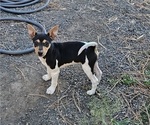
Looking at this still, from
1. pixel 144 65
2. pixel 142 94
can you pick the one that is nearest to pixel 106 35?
pixel 144 65

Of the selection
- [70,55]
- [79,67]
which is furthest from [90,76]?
[79,67]

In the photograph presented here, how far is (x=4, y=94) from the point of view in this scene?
2.94m

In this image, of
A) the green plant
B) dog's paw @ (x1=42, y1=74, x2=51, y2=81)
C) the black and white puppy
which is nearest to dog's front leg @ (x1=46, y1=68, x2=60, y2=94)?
the black and white puppy

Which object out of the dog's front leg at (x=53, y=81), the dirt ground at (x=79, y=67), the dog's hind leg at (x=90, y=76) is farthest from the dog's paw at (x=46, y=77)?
the dog's hind leg at (x=90, y=76)

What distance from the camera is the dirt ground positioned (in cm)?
278

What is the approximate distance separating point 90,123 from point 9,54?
1315 millimetres

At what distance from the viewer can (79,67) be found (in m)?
3.33

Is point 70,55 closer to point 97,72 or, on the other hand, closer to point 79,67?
point 97,72

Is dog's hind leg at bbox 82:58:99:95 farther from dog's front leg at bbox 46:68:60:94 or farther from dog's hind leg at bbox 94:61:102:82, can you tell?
dog's front leg at bbox 46:68:60:94

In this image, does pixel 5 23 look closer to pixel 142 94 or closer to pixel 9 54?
pixel 9 54

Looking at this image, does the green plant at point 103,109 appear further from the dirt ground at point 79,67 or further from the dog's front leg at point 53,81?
the dog's front leg at point 53,81

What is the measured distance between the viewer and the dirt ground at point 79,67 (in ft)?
9.12

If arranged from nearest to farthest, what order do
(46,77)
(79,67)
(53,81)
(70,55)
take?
(70,55) → (53,81) → (46,77) → (79,67)

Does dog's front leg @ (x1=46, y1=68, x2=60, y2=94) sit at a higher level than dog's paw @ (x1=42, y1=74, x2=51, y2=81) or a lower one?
higher
